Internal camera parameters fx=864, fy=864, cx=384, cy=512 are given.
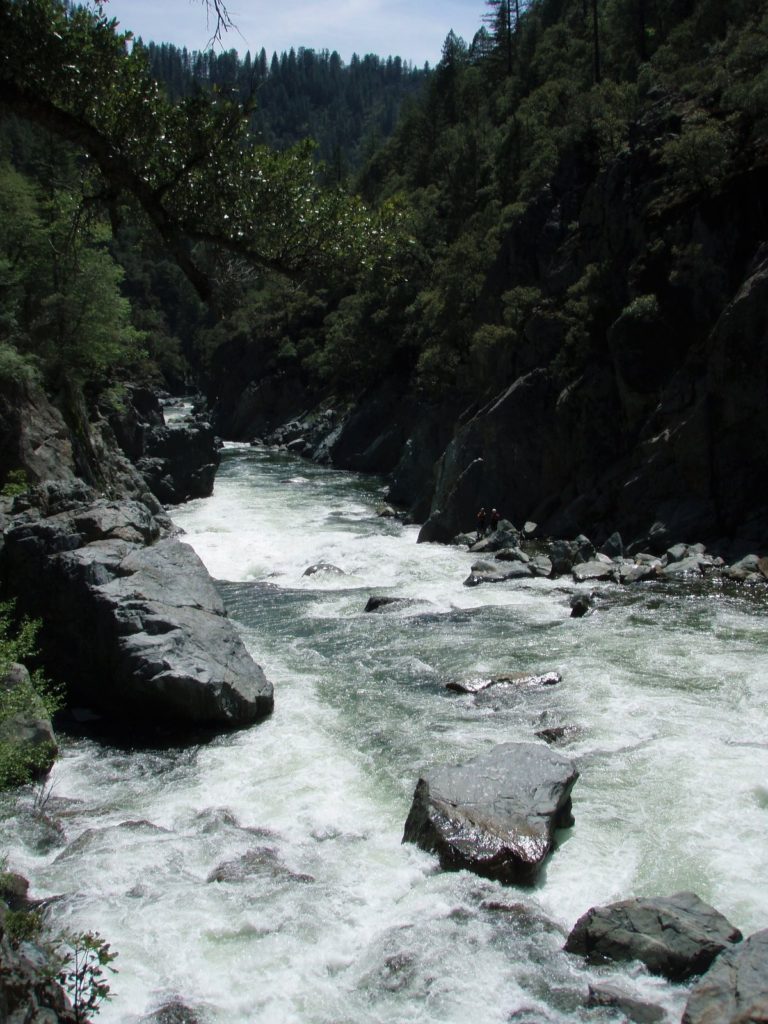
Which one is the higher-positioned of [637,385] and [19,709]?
[637,385]

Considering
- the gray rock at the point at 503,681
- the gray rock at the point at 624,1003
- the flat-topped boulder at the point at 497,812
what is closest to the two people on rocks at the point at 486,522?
the gray rock at the point at 503,681

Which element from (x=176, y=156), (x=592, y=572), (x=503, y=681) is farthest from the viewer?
(x=592, y=572)

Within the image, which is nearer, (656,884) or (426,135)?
(656,884)

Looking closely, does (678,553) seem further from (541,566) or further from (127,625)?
(127,625)

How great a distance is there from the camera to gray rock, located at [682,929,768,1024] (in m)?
6.81

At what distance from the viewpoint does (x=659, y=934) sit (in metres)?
8.27

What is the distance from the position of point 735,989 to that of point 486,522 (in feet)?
84.6

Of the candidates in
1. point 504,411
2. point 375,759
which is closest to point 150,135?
point 375,759

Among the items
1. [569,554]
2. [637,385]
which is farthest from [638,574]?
[637,385]

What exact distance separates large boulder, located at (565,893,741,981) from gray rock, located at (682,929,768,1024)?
41 cm

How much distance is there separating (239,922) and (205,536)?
86.0 feet

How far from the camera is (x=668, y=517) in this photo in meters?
27.4

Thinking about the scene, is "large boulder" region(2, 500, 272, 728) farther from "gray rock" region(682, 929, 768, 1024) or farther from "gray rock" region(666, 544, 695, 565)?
"gray rock" region(666, 544, 695, 565)

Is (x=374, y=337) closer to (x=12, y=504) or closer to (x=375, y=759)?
(x=12, y=504)
